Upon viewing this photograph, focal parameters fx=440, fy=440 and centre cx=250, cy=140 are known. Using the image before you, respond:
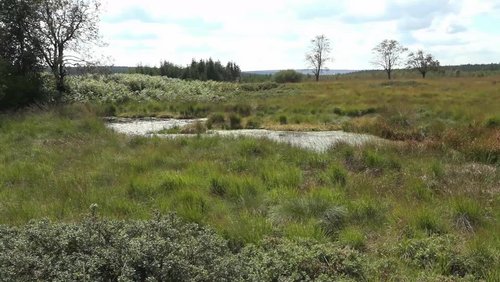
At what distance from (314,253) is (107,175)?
4703 millimetres

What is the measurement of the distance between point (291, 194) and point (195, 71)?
266 feet

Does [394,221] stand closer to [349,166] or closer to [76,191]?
[349,166]

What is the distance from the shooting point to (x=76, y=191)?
6.70 meters

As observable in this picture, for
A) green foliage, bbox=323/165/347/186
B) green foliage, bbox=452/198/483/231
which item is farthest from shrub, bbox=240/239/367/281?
green foliage, bbox=323/165/347/186

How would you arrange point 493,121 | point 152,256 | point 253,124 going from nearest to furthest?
point 152,256, point 493,121, point 253,124

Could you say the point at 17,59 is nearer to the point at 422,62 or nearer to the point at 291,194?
the point at 291,194

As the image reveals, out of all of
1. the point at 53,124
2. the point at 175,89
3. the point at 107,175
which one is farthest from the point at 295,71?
the point at 107,175

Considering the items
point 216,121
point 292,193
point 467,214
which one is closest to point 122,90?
point 216,121

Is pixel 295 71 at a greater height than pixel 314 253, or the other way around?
pixel 295 71

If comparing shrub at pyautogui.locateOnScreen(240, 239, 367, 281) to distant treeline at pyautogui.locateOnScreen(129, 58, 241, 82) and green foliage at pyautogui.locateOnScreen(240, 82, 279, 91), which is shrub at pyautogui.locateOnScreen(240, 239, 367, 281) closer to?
green foliage at pyautogui.locateOnScreen(240, 82, 279, 91)

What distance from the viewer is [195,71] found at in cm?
8544

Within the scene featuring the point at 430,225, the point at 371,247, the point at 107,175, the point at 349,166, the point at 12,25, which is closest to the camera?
the point at 371,247

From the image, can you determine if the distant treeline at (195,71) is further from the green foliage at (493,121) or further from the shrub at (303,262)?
the shrub at (303,262)

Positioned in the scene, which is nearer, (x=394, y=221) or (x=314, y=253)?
(x=314, y=253)
